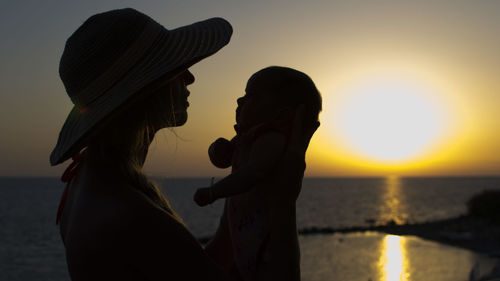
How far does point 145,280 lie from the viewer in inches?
44.3

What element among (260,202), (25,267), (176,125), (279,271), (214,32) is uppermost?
(214,32)

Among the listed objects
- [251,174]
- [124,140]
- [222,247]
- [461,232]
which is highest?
[124,140]

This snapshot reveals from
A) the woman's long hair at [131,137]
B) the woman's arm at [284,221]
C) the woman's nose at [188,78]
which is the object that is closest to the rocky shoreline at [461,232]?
the woman's arm at [284,221]

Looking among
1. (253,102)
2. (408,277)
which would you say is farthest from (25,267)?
(253,102)

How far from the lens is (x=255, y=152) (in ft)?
5.28

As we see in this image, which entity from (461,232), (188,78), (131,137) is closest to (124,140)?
(131,137)

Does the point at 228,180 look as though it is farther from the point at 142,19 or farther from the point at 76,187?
the point at 142,19

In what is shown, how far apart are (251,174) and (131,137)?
0.45 m

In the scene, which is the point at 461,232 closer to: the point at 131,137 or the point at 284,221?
the point at 284,221

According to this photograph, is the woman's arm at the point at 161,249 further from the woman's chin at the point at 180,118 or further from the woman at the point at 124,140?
the woman's chin at the point at 180,118

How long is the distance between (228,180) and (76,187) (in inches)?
20.6

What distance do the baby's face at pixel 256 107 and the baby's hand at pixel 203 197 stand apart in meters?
0.41

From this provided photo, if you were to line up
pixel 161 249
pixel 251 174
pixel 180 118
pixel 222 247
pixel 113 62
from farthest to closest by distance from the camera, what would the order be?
pixel 222 247
pixel 251 174
pixel 180 118
pixel 113 62
pixel 161 249

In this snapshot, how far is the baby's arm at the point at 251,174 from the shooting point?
1549mm
